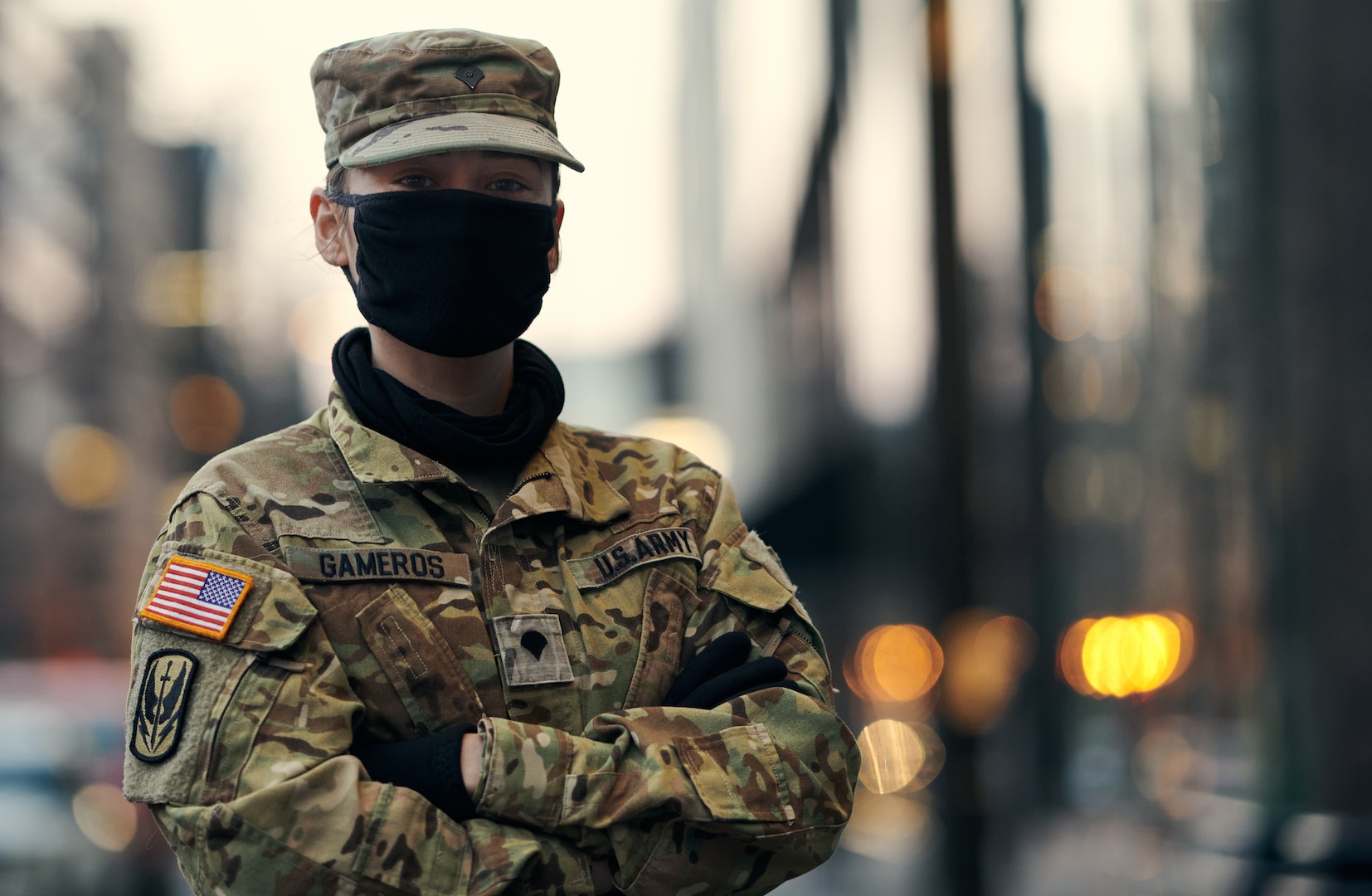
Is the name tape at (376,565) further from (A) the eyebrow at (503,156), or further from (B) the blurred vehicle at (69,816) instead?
(B) the blurred vehicle at (69,816)

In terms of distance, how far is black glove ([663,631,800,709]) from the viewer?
267 cm

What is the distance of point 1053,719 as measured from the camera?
30016mm

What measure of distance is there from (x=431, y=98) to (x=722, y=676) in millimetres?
1138

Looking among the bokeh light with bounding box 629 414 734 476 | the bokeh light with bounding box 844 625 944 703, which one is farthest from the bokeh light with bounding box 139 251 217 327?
the bokeh light with bounding box 844 625 944 703

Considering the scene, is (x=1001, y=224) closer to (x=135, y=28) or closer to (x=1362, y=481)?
(x=1362, y=481)

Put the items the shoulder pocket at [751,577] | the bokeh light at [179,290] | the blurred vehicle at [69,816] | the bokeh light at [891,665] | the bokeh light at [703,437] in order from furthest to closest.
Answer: the bokeh light at [703,437] < the bokeh light at [179,290] < the bokeh light at [891,665] < the blurred vehicle at [69,816] < the shoulder pocket at [751,577]

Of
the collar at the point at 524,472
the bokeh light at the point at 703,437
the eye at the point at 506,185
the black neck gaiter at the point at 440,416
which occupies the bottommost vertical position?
the bokeh light at the point at 703,437

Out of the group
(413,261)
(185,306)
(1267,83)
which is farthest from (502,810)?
(185,306)

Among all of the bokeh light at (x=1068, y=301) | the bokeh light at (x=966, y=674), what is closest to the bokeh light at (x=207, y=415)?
the bokeh light at (x=1068, y=301)

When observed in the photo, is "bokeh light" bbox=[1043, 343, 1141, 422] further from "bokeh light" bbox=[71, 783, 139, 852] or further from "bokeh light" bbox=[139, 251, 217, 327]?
"bokeh light" bbox=[71, 783, 139, 852]

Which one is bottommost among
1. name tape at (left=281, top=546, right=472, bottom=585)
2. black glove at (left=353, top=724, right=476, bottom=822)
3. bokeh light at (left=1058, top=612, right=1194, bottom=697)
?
bokeh light at (left=1058, top=612, right=1194, bottom=697)

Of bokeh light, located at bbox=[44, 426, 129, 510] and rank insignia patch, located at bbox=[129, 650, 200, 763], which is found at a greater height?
rank insignia patch, located at bbox=[129, 650, 200, 763]

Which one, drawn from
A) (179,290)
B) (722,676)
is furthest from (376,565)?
(179,290)

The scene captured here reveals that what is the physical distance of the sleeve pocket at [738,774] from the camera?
2523 mm
